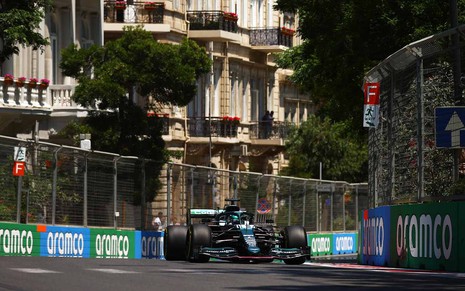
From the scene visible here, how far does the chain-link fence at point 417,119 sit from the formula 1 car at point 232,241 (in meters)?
2.43

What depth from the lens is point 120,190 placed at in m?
41.1

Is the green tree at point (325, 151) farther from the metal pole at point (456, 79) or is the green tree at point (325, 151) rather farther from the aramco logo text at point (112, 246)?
the metal pole at point (456, 79)

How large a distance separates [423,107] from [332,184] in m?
33.2

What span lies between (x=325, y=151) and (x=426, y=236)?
54.6m

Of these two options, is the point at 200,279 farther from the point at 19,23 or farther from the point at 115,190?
the point at 115,190

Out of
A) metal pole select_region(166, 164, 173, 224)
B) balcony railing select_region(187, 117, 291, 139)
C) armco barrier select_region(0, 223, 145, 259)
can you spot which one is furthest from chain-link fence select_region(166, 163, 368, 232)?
balcony railing select_region(187, 117, 291, 139)

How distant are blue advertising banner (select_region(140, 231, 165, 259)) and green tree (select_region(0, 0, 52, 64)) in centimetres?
540

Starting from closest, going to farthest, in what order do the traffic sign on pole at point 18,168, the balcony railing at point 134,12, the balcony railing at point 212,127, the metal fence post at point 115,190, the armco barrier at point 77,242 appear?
the armco barrier at point 77,242 < the traffic sign on pole at point 18,168 < the metal fence post at point 115,190 < the balcony railing at point 134,12 < the balcony railing at point 212,127

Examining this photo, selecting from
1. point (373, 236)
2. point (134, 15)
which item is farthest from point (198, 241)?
point (134, 15)

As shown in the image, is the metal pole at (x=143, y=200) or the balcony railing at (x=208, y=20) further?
the balcony railing at (x=208, y=20)

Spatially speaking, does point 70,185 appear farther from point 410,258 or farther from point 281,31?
point 281,31

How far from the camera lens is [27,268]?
22672 millimetres

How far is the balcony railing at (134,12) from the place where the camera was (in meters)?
65.6

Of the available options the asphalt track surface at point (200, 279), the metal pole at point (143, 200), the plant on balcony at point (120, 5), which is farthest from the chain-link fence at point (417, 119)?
the plant on balcony at point (120, 5)
